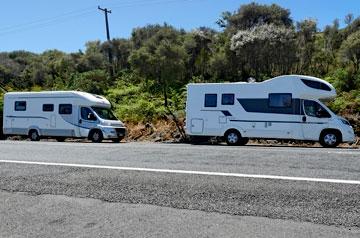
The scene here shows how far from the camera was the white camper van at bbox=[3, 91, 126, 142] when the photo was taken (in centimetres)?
2355

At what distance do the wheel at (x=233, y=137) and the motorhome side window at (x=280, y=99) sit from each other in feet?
6.57

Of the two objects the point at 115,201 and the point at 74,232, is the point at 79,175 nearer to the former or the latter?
the point at 115,201

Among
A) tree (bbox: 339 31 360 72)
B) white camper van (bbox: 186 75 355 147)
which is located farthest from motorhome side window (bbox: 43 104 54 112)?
tree (bbox: 339 31 360 72)

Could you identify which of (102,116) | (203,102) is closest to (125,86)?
(102,116)

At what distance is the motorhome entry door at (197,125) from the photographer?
67.5 feet

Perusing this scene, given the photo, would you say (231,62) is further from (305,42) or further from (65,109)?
(65,109)

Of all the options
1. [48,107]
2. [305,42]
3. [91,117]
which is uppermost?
[305,42]

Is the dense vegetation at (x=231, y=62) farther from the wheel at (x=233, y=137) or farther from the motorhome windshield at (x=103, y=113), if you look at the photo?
the wheel at (x=233, y=137)

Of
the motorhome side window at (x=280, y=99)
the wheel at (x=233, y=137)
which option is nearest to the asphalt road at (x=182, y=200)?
the motorhome side window at (x=280, y=99)

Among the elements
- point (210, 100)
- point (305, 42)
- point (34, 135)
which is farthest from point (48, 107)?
point (305, 42)

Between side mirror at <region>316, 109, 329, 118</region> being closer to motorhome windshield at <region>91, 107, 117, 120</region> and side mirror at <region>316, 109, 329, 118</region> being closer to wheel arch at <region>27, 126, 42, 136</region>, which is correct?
motorhome windshield at <region>91, 107, 117, 120</region>

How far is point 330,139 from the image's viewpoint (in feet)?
60.1

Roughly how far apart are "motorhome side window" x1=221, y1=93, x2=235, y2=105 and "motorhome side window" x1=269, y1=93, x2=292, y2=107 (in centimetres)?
169

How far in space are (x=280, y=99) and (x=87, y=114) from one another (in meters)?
10.2
